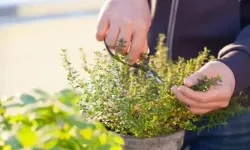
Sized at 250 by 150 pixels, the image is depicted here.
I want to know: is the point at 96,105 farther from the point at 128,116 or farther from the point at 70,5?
the point at 70,5

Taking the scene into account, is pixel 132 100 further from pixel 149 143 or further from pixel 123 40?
pixel 123 40

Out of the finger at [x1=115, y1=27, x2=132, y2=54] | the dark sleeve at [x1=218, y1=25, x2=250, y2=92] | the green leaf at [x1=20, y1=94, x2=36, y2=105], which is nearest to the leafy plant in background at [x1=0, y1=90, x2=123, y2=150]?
the green leaf at [x1=20, y1=94, x2=36, y2=105]

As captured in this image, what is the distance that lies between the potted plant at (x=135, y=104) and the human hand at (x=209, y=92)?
0.01 m

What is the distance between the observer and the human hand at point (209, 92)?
921 millimetres

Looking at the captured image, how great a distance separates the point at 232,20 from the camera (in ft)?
4.25

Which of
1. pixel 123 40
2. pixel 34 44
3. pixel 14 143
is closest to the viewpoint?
pixel 14 143

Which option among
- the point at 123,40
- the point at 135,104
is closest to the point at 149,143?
the point at 135,104

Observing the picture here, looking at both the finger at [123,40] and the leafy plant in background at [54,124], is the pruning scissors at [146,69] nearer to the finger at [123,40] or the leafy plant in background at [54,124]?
the finger at [123,40]

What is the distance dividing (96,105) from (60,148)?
300 mm

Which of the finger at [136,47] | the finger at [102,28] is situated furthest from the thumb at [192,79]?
the finger at [102,28]

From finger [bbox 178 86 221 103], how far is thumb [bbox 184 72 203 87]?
0.04 feet

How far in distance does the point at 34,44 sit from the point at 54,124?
250 cm

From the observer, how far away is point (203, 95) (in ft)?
3.19

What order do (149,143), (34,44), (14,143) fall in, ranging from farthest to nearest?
(34,44), (149,143), (14,143)
